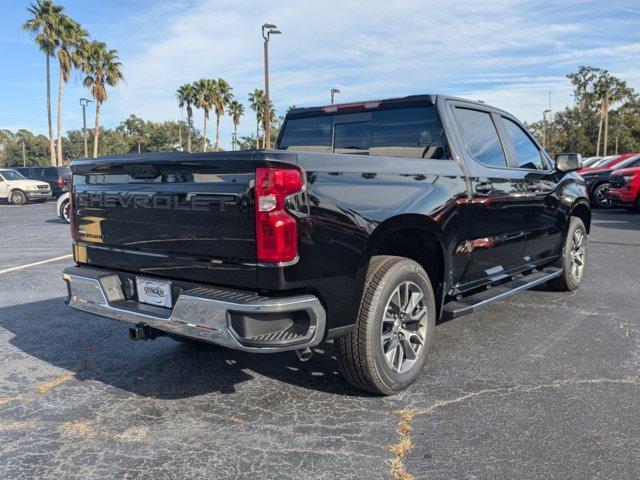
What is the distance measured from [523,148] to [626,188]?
11.2m

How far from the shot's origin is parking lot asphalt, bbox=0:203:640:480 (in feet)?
9.01

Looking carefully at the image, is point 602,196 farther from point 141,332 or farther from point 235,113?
point 235,113

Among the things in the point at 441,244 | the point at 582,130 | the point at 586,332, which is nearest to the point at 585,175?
the point at 586,332

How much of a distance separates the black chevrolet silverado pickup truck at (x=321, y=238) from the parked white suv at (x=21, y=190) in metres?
23.6

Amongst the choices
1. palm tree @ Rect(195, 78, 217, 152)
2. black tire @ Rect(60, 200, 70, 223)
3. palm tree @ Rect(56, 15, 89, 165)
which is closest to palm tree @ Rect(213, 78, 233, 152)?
palm tree @ Rect(195, 78, 217, 152)

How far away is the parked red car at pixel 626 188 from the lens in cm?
1462

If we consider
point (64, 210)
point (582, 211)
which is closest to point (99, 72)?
point (64, 210)

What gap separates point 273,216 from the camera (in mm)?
2789

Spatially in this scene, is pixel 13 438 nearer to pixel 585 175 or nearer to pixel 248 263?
pixel 248 263

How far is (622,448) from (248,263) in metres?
2.13

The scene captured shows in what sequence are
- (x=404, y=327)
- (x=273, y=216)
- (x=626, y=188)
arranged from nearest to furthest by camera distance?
(x=273, y=216), (x=404, y=327), (x=626, y=188)

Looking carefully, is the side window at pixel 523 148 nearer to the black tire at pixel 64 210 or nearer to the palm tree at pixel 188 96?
the black tire at pixel 64 210

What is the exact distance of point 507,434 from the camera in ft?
9.91

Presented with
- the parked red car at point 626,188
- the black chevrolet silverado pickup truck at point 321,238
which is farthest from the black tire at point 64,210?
the parked red car at point 626,188
